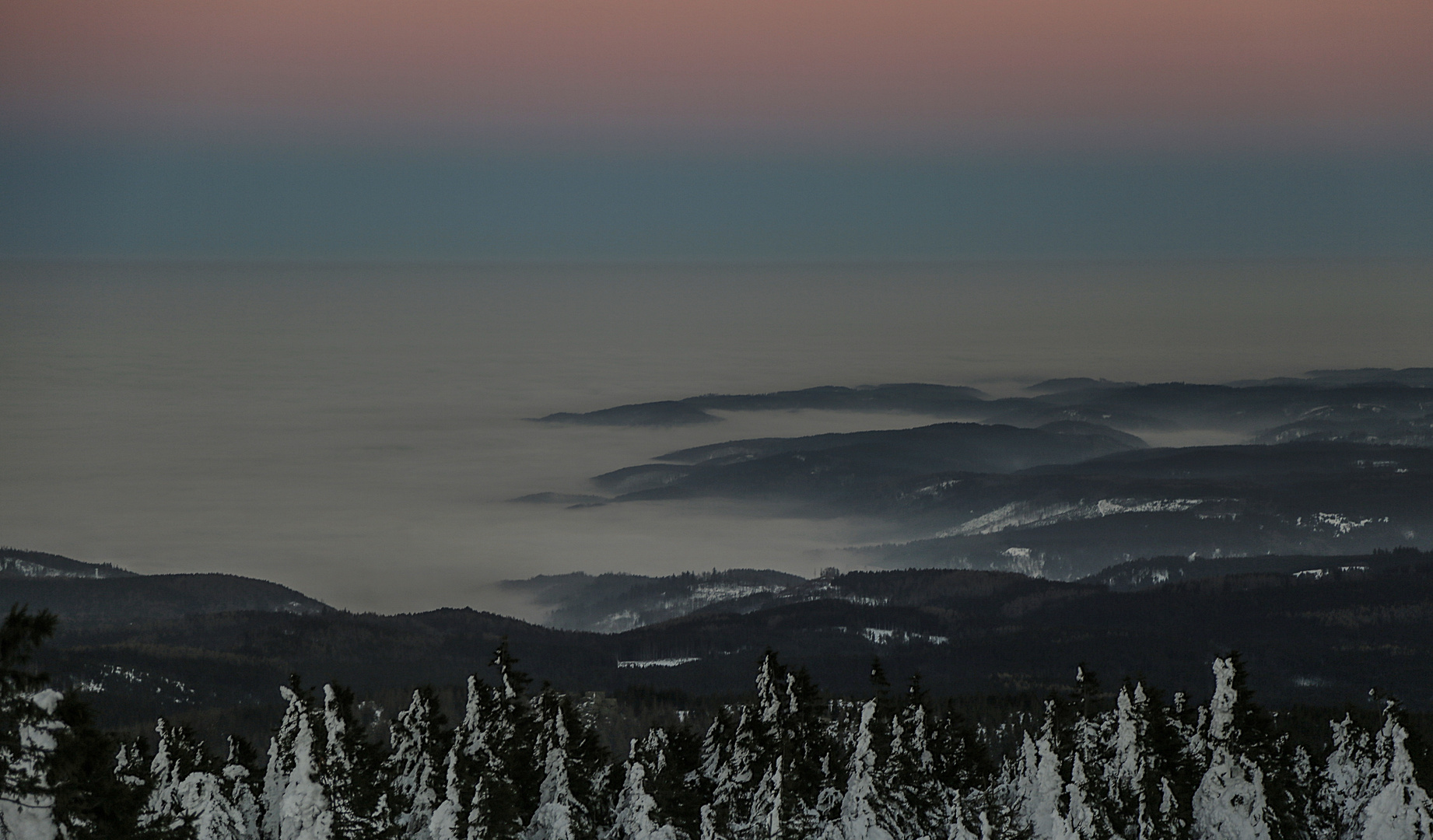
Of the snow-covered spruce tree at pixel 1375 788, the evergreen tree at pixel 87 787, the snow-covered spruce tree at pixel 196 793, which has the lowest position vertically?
the snow-covered spruce tree at pixel 1375 788

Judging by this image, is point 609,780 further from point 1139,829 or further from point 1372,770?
point 1372,770

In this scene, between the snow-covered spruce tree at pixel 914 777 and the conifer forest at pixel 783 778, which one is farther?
the snow-covered spruce tree at pixel 914 777

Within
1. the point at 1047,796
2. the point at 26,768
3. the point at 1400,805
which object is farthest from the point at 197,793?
the point at 1400,805

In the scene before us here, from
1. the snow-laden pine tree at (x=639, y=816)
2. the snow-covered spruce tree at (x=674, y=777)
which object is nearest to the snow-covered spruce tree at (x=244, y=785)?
the snow-laden pine tree at (x=639, y=816)

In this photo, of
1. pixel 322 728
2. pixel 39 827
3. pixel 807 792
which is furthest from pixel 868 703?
pixel 39 827

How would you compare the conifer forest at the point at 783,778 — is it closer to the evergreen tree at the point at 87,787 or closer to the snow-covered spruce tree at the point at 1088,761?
the snow-covered spruce tree at the point at 1088,761
